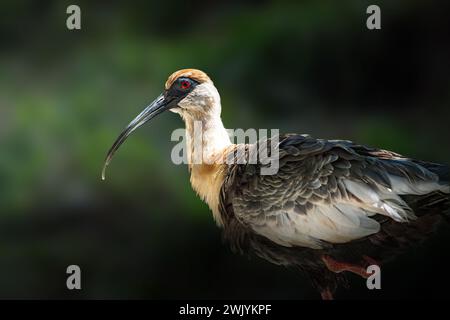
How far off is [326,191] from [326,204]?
0.04m

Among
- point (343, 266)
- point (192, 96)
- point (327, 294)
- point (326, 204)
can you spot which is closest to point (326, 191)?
point (326, 204)

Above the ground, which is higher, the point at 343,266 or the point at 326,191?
the point at 326,191

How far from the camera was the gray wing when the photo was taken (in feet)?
8.26

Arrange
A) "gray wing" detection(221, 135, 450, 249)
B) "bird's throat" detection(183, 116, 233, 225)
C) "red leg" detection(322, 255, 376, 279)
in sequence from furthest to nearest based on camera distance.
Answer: "bird's throat" detection(183, 116, 233, 225) → "red leg" detection(322, 255, 376, 279) → "gray wing" detection(221, 135, 450, 249)

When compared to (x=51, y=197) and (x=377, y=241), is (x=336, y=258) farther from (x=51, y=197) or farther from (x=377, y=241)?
(x=51, y=197)

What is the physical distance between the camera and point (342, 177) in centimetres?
255

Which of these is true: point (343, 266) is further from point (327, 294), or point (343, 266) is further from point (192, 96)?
point (192, 96)

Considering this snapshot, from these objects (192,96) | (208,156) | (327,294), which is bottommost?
(327,294)

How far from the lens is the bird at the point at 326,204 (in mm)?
2527

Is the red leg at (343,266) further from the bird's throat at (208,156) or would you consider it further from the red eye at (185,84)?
the red eye at (185,84)

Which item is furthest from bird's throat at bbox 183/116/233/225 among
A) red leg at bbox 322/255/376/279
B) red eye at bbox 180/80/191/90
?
red leg at bbox 322/255/376/279

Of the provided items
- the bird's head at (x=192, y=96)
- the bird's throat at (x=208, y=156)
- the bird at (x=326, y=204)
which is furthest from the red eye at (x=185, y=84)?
the bird at (x=326, y=204)

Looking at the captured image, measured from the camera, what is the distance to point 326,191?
2.56 metres

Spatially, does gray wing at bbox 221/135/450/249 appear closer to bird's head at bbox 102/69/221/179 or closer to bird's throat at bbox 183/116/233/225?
bird's throat at bbox 183/116/233/225
